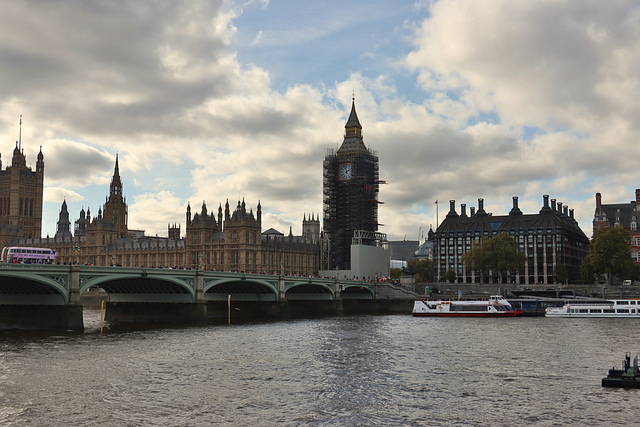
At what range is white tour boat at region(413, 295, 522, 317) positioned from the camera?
319ft

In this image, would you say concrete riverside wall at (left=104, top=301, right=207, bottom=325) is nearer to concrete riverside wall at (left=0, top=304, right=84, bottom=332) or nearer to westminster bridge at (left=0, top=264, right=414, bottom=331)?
westminster bridge at (left=0, top=264, right=414, bottom=331)

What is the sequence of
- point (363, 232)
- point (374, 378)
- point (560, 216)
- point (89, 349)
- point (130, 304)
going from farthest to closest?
point (560, 216) < point (363, 232) < point (130, 304) < point (89, 349) < point (374, 378)

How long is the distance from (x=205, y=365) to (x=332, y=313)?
206ft

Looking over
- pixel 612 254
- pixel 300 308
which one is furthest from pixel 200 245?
pixel 612 254

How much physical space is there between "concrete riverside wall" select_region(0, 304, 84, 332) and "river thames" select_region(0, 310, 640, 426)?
207 cm

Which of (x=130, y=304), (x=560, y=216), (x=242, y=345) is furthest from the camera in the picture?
(x=560, y=216)

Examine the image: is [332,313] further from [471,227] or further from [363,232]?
[471,227]

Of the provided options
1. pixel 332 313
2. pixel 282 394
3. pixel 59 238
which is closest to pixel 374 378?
pixel 282 394

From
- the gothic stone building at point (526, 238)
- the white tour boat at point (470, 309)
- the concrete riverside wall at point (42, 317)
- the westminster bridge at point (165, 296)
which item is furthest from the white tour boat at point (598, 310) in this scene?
the concrete riverside wall at point (42, 317)

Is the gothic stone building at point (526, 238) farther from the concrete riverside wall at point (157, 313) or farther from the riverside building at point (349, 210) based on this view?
the concrete riverside wall at point (157, 313)

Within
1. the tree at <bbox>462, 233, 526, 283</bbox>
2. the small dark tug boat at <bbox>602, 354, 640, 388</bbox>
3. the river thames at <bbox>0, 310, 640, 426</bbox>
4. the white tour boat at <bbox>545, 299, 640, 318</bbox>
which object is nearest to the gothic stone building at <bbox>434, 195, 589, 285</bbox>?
the tree at <bbox>462, 233, 526, 283</bbox>

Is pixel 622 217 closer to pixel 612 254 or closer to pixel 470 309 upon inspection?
pixel 612 254

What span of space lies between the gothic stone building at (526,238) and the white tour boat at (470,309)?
53899 millimetres

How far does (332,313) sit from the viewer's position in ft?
340
